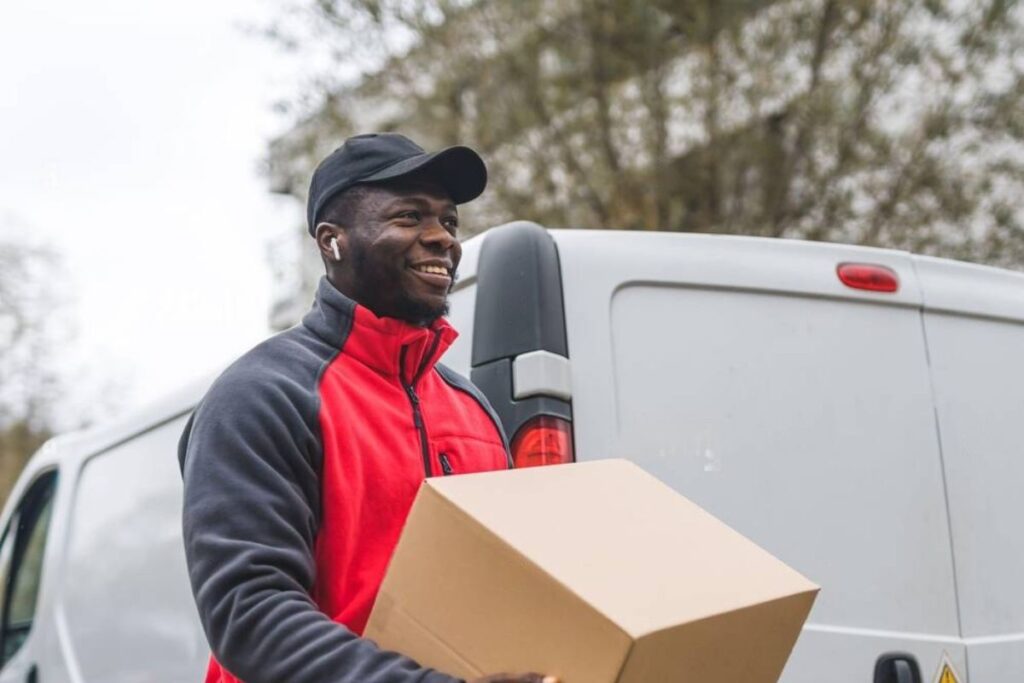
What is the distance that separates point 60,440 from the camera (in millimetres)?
5195

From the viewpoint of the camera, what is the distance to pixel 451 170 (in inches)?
72.5

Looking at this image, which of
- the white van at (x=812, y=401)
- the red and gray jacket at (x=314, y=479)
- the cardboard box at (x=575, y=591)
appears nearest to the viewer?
the cardboard box at (x=575, y=591)

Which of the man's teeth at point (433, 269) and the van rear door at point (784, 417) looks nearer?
the man's teeth at point (433, 269)

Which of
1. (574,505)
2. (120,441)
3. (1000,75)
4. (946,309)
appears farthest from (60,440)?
(1000,75)

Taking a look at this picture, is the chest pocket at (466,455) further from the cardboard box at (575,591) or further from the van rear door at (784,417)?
the van rear door at (784,417)

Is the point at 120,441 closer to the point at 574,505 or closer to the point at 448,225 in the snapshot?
the point at 448,225

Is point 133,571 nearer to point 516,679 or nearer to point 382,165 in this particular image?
point 382,165

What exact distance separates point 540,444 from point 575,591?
1.20m

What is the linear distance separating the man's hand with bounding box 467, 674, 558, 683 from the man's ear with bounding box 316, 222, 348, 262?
0.71 meters

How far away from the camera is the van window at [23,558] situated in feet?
16.6

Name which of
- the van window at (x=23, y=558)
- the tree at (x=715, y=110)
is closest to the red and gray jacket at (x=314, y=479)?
the van window at (x=23, y=558)

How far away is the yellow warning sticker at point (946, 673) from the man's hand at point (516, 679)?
1.71 meters

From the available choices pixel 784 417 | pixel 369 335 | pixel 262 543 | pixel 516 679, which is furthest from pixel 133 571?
pixel 516 679

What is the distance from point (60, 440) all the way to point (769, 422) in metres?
3.50
